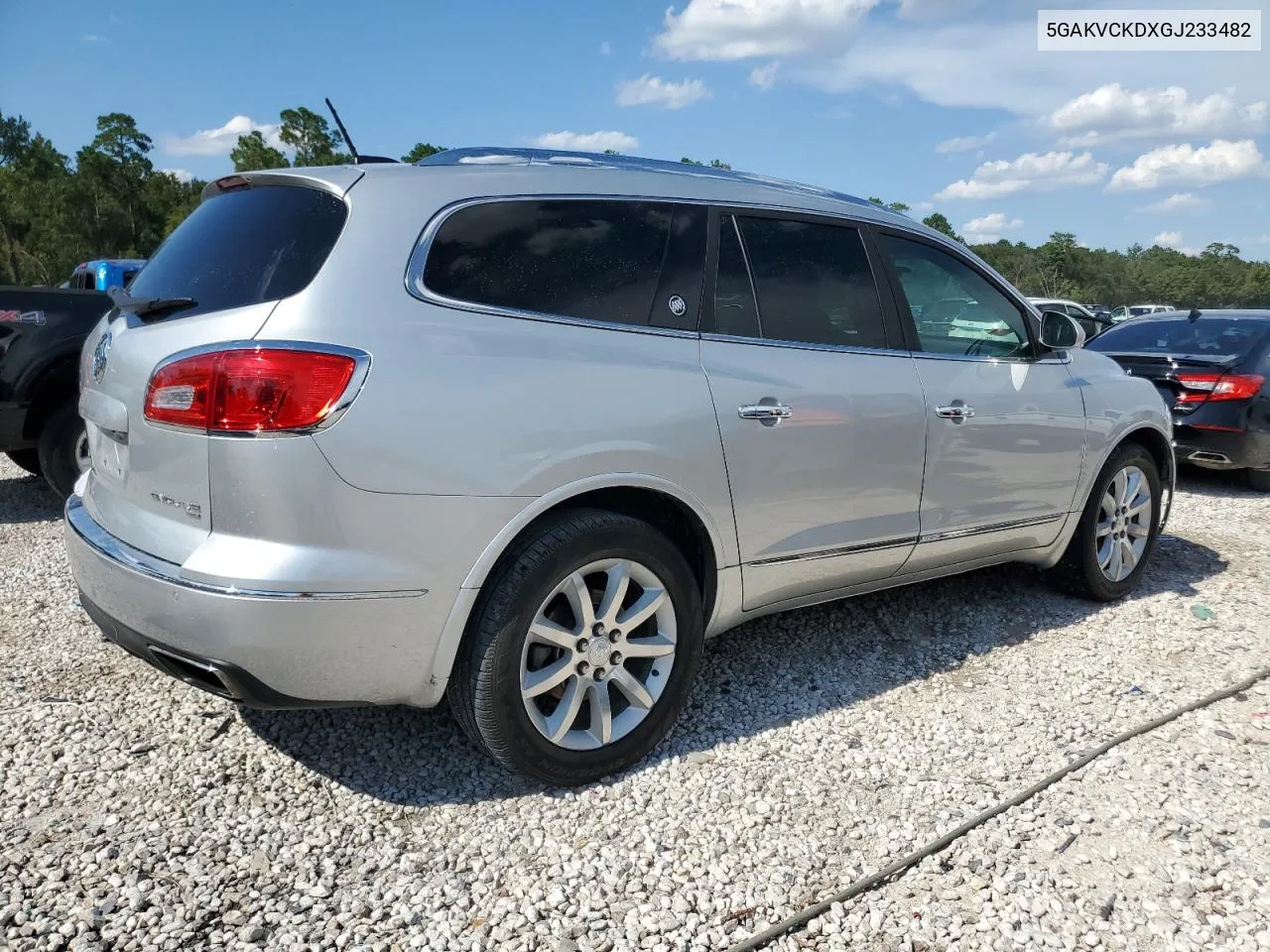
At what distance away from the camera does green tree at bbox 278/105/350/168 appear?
3934cm

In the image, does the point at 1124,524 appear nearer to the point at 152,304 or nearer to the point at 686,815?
the point at 686,815

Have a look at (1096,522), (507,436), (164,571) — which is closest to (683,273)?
(507,436)

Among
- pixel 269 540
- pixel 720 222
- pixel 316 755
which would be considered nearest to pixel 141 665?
pixel 316 755

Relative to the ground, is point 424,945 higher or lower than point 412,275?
lower

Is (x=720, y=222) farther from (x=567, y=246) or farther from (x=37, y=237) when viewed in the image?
(x=37, y=237)

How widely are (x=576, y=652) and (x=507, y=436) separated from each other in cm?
71

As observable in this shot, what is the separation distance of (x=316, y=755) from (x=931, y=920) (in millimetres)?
1912

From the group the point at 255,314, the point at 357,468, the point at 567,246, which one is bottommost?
the point at 357,468

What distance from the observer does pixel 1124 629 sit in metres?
4.47

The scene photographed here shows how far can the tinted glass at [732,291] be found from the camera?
3.18 metres

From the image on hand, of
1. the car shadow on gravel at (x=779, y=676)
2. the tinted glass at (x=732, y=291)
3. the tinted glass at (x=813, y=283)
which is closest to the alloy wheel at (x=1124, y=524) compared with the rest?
the car shadow on gravel at (x=779, y=676)

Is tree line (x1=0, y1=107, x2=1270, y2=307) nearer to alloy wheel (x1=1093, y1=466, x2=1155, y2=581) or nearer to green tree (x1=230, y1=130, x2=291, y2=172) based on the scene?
green tree (x1=230, y1=130, x2=291, y2=172)

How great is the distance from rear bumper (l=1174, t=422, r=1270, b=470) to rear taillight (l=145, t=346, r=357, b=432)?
7.35 m

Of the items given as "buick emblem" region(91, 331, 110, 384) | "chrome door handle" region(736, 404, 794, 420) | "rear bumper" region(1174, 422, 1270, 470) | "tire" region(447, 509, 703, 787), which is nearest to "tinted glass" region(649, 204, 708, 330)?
"chrome door handle" region(736, 404, 794, 420)
